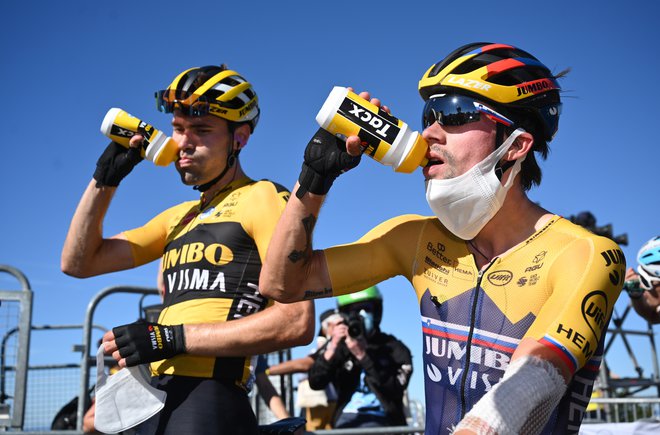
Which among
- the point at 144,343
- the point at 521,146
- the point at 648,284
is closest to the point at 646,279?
the point at 648,284

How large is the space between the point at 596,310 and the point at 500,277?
1.83 feet

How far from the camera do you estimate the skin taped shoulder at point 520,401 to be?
2039mm

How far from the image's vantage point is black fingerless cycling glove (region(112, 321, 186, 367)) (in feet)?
12.5

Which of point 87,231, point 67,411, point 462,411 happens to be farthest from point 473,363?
point 67,411

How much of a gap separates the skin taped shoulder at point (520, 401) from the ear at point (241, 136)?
3072 mm

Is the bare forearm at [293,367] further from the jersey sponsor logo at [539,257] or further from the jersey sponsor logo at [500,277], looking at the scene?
the jersey sponsor logo at [539,257]

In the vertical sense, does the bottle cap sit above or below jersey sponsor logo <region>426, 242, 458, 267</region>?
above

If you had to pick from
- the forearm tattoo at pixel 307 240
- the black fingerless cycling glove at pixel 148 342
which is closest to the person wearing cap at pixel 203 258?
the black fingerless cycling glove at pixel 148 342

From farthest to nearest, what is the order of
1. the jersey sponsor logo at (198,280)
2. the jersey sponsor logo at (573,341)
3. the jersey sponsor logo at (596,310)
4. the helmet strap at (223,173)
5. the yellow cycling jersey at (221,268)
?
the helmet strap at (223,173), the jersey sponsor logo at (198,280), the yellow cycling jersey at (221,268), the jersey sponsor logo at (596,310), the jersey sponsor logo at (573,341)

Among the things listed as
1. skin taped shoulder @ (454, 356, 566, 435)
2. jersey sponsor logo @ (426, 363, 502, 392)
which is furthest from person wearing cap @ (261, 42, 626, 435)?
skin taped shoulder @ (454, 356, 566, 435)

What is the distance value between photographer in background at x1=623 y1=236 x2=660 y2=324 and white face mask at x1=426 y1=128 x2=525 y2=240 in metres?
4.92

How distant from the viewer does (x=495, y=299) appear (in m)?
3.13

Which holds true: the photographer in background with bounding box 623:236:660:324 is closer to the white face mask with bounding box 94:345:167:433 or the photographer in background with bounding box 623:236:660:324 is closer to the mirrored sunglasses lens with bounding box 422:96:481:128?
the mirrored sunglasses lens with bounding box 422:96:481:128

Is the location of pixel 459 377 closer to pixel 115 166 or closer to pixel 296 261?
pixel 296 261
